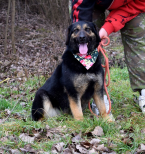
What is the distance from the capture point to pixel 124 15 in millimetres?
3076

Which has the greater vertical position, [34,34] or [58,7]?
[58,7]

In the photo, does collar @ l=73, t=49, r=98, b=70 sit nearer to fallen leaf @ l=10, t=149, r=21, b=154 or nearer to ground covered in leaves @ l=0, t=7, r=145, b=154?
ground covered in leaves @ l=0, t=7, r=145, b=154

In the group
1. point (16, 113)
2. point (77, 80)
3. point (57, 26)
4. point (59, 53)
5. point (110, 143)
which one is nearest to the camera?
point (110, 143)

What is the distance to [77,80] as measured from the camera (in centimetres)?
283

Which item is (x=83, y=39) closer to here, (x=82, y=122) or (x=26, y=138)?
(x=82, y=122)

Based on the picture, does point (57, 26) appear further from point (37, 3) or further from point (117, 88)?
point (117, 88)

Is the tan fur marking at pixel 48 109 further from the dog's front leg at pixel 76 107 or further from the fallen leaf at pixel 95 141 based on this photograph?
the fallen leaf at pixel 95 141

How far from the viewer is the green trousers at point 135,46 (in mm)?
3105

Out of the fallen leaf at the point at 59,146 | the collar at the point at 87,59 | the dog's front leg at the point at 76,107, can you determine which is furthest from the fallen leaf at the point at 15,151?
the collar at the point at 87,59

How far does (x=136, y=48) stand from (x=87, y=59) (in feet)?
2.81

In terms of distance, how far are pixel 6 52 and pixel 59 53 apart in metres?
2.17

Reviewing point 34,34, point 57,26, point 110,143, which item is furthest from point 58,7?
Answer: point 110,143

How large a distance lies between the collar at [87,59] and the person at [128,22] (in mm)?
324

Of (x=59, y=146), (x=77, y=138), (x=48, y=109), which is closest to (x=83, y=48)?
(x=48, y=109)
